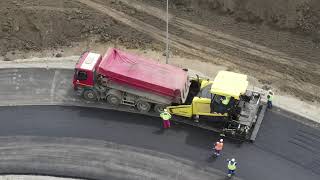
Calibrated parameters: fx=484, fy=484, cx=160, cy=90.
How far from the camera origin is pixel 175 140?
22.3m

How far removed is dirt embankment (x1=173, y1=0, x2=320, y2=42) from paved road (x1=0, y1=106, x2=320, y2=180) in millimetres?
6887

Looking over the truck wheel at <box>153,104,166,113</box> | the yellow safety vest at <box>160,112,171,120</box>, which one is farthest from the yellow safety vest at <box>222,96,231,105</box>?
the truck wheel at <box>153,104,166,113</box>

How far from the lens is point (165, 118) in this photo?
884 inches

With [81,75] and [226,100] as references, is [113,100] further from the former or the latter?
[226,100]

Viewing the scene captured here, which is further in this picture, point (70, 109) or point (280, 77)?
point (280, 77)

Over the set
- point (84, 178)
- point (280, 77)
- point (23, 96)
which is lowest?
point (84, 178)

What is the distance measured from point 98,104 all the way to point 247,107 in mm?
7380

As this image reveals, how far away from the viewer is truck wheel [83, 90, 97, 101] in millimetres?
24141

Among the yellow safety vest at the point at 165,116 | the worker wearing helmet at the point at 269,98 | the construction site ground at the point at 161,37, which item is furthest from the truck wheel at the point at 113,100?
the worker wearing helmet at the point at 269,98

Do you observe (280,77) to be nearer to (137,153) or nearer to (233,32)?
(233,32)

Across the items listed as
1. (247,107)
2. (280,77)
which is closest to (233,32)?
(280,77)

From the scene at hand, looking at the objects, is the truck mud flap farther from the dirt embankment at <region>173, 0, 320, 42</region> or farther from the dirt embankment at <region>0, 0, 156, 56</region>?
the dirt embankment at <region>0, 0, 156, 56</region>

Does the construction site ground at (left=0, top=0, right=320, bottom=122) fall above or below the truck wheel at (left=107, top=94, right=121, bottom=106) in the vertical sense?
above

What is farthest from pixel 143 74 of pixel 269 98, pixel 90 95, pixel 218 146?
pixel 269 98
